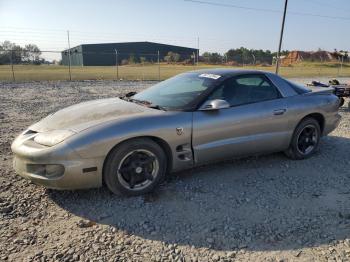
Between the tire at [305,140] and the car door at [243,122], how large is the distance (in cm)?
19

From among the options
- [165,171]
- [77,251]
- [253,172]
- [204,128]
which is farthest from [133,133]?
[253,172]

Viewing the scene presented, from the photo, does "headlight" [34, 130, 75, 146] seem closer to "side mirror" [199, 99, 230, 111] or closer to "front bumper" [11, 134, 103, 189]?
"front bumper" [11, 134, 103, 189]

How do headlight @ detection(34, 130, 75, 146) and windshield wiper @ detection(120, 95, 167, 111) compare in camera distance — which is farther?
windshield wiper @ detection(120, 95, 167, 111)

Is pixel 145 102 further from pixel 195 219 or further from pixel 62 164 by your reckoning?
pixel 195 219

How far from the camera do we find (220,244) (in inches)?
119

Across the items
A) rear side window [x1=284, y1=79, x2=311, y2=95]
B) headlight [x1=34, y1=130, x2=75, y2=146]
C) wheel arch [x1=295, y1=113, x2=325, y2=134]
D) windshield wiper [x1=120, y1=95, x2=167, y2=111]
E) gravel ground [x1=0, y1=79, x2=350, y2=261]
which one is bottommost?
gravel ground [x1=0, y1=79, x2=350, y2=261]

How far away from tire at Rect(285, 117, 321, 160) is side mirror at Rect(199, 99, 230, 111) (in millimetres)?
1485

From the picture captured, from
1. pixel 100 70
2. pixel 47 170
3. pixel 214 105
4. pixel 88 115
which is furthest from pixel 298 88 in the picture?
pixel 100 70

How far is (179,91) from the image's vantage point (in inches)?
183

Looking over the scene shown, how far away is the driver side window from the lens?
4453 millimetres

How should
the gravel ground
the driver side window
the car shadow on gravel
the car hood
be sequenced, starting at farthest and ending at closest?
the driver side window → the car hood → the car shadow on gravel → the gravel ground

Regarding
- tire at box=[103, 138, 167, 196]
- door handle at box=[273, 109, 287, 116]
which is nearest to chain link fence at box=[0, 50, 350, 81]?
door handle at box=[273, 109, 287, 116]

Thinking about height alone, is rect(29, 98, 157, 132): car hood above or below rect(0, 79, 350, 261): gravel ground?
above

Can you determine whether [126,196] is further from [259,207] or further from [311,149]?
[311,149]
